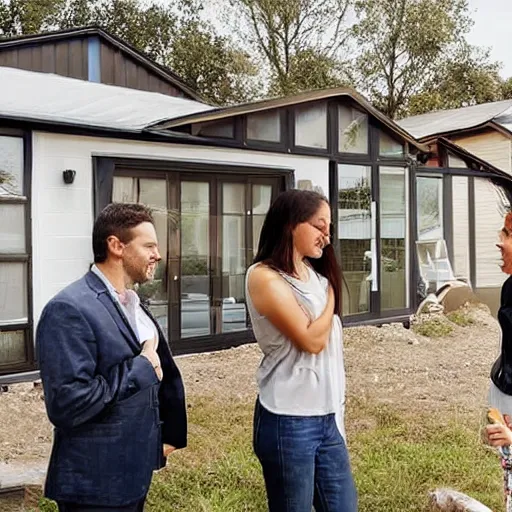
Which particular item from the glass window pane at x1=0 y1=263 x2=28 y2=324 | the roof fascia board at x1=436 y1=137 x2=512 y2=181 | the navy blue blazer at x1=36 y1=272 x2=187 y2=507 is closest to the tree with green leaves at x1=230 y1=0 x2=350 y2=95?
the roof fascia board at x1=436 y1=137 x2=512 y2=181

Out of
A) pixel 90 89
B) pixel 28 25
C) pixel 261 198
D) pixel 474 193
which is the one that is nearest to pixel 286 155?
pixel 261 198

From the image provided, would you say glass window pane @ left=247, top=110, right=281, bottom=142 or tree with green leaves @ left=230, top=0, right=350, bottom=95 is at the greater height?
tree with green leaves @ left=230, top=0, right=350, bottom=95

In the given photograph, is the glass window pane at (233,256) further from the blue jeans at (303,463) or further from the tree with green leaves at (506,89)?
the tree with green leaves at (506,89)

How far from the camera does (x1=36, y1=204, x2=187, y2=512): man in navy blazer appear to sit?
1.73 metres

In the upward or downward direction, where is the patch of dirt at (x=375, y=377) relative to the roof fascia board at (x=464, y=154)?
downward

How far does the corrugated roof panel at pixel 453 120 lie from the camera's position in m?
13.9

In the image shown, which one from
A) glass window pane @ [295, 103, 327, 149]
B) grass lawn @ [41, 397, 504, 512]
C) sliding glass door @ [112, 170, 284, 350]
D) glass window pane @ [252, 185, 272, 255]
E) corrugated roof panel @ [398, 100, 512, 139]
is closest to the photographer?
grass lawn @ [41, 397, 504, 512]

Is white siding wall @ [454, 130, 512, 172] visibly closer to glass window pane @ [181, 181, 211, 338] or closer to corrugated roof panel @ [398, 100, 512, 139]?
corrugated roof panel @ [398, 100, 512, 139]

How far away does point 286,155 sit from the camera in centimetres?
843

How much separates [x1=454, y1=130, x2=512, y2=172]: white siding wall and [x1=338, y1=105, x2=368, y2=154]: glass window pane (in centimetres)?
524

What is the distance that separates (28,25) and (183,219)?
17413 millimetres

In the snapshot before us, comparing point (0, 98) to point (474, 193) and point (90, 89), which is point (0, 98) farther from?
point (474, 193)

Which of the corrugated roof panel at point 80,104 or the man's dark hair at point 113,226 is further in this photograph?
the corrugated roof panel at point 80,104

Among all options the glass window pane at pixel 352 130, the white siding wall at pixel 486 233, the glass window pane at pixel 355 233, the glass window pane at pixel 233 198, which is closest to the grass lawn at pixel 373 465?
the glass window pane at pixel 233 198
